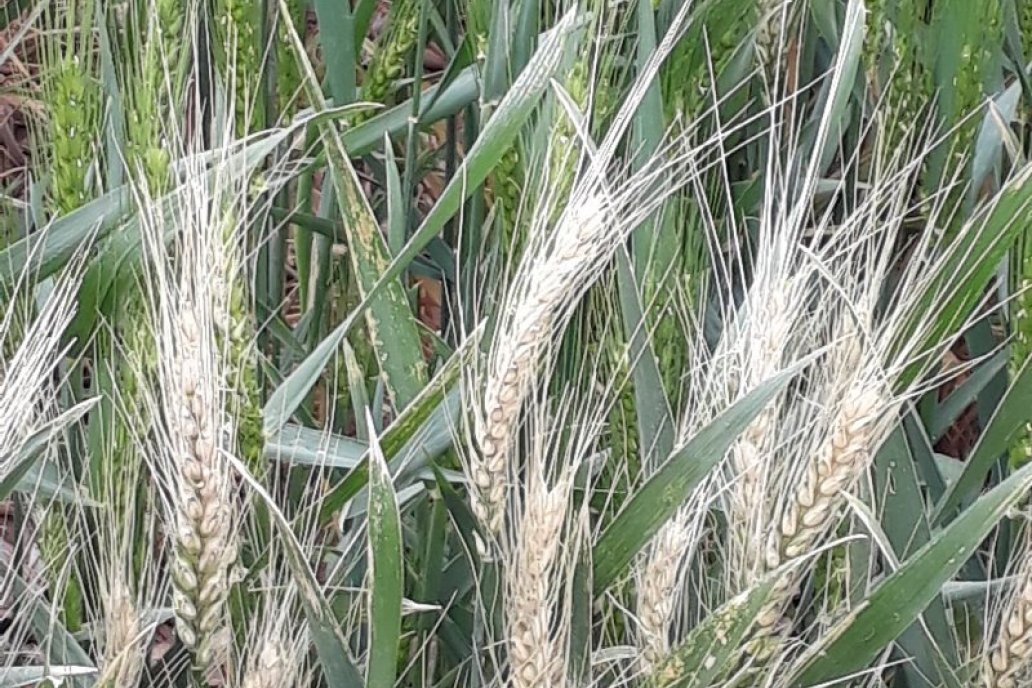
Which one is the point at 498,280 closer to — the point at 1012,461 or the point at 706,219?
the point at 706,219

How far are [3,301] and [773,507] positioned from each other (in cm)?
→ 32

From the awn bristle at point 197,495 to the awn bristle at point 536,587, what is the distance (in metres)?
0.09

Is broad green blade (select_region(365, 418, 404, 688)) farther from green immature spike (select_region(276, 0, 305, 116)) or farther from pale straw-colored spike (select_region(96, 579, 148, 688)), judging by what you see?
green immature spike (select_region(276, 0, 305, 116))

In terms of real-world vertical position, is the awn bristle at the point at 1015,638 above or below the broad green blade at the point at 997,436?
below

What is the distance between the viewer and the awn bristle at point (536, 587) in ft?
1.38

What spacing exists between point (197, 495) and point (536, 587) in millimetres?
108

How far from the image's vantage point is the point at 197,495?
1.38 feet

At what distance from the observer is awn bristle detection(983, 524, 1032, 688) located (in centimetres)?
45

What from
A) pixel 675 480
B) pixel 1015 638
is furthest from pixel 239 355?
pixel 1015 638

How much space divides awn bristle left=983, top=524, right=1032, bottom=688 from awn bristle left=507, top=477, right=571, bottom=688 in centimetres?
15

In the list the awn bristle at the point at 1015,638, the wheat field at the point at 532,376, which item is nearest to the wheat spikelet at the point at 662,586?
the wheat field at the point at 532,376

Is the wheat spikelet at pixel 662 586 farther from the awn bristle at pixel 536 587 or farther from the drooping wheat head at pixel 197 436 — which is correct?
the drooping wheat head at pixel 197 436

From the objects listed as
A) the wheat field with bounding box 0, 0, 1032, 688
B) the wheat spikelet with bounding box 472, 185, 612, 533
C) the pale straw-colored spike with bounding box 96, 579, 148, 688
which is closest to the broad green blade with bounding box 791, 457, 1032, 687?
the wheat field with bounding box 0, 0, 1032, 688

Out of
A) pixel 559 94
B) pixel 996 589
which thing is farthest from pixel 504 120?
pixel 996 589
